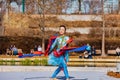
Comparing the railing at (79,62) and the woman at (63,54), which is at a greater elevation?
the woman at (63,54)

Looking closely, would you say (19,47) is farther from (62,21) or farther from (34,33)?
(62,21)

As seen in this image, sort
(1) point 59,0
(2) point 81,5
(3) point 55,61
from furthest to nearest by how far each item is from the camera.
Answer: (2) point 81,5 < (1) point 59,0 < (3) point 55,61

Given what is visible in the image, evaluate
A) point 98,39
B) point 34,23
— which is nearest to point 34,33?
point 34,23

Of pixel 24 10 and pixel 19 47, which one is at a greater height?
pixel 24 10

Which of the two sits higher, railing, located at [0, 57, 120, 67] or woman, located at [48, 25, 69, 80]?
woman, located at [48, 25, 69, 80]

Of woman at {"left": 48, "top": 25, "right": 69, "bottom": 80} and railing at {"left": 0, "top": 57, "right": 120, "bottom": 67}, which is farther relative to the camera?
railing at {"left": 0, "top": 57, "right": 120, "bottom": 67}

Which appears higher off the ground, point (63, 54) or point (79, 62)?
point (63, 54)

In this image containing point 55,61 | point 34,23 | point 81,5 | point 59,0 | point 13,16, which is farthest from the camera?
point 81,5

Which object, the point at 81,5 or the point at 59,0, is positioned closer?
the point at 59,0

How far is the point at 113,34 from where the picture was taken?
44344 mm

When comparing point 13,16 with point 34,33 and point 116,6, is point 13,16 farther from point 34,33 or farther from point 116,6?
point 116,6

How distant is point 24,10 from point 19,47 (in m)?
8.43

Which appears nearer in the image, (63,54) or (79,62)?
(63,54)

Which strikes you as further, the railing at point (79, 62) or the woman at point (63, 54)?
the railing at point (79, 62)
